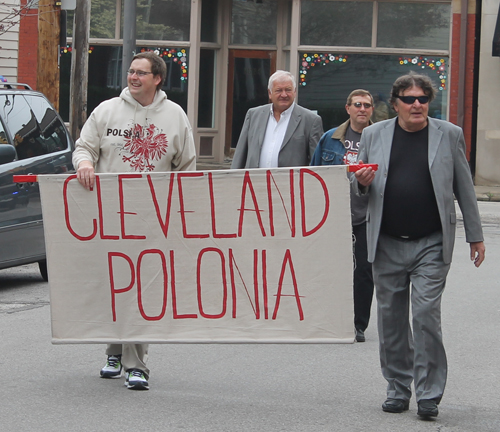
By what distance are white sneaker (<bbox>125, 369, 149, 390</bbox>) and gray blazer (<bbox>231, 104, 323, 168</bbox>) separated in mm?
2224

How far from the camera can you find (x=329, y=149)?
7.27 metres

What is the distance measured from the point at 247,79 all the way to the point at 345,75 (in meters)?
2.28

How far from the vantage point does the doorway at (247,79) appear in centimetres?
2081

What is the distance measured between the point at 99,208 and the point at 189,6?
15.7 m

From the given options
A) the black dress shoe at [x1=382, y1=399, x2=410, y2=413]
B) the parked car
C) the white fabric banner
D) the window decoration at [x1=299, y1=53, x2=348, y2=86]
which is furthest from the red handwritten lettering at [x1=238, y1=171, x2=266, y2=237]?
the window decoration at [x1=299, y1=53, x2=348, y2=86]

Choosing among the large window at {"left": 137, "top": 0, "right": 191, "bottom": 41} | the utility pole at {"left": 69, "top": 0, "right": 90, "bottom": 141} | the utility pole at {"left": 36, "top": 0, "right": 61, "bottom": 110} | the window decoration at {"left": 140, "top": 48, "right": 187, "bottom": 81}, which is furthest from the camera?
the window decoration at {"left": 140, "top": 48, "right": 187, "bottom": 81}

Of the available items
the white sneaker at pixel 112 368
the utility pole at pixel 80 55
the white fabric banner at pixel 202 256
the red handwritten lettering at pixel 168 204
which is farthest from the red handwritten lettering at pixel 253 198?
the utility pole at pixel 80 55

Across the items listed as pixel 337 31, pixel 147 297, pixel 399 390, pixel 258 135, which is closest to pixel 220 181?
pixel 147 297

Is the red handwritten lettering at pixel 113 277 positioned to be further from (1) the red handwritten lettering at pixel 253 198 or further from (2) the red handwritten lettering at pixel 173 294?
(1) the red handwritten lettering at pixel 253 198

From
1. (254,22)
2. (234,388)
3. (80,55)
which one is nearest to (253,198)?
(234,388)

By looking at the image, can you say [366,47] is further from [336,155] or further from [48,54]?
[336,155]

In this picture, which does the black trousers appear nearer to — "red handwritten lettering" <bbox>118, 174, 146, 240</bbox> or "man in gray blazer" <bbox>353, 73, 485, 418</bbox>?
"man in gray blazer" <bbox>353, 73, 485, 418</bbox>

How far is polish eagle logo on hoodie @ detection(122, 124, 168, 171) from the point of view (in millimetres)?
5777

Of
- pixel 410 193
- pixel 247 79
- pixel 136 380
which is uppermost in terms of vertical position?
pixel 247 79
